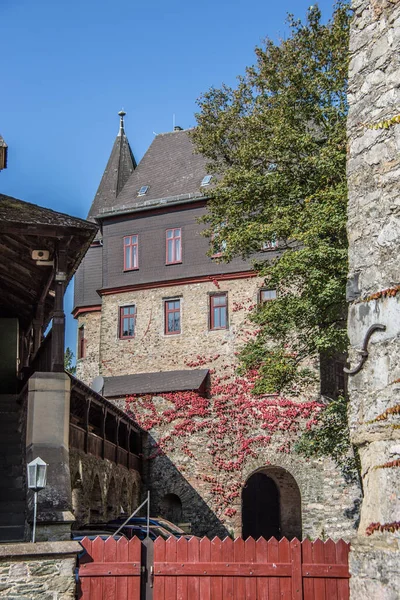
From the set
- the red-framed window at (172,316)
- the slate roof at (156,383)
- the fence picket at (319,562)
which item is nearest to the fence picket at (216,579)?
the fence picket at (319,562)

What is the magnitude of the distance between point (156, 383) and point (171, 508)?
4900 mm

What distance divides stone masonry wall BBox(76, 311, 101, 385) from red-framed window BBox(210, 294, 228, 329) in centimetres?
617

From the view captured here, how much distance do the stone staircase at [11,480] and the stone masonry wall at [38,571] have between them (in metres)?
1.52

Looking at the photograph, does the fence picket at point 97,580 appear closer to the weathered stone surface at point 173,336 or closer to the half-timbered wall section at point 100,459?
the half-timbered wall section at point 100,459

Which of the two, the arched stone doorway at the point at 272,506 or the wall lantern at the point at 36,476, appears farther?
the arched stone doorway at the point at 272,506

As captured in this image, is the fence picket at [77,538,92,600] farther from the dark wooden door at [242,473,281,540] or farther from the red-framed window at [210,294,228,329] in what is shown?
the dark wooden door at [242,473,281,540]

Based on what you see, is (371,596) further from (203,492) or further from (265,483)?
(265,483)

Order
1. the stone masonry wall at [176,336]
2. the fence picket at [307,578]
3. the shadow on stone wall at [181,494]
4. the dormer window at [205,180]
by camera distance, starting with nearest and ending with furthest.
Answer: the fence picket at [307,578] < the shadow on stone wall at [181,494] < the stone masonry wall at [176,336] < the dormer window at [205,180]

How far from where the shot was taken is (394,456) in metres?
5.72

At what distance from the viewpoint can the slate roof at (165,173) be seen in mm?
35438

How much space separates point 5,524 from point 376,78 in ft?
31.0

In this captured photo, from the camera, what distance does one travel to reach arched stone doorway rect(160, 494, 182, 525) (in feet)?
98.7

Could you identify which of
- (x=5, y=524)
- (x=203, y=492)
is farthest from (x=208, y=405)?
(x=5, y=524)

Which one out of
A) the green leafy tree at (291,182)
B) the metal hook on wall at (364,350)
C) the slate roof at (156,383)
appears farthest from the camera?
the slate roof at (156,383)
